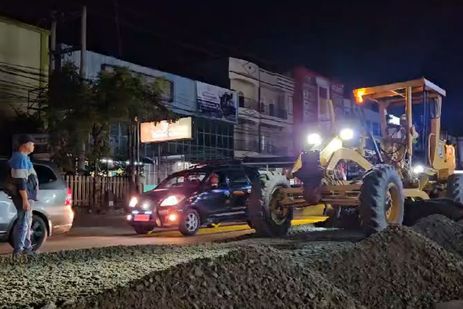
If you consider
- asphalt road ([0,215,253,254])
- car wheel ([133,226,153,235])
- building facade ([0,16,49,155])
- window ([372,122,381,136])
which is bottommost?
asphalt road ([0,215,253,254])

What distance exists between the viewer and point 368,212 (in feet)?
31.7

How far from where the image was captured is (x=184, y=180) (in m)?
14.3

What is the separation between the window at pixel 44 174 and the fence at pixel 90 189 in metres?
10.2

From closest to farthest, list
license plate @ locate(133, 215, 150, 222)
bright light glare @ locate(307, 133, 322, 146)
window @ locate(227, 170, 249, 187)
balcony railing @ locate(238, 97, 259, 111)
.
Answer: bright light glare @ locate(307, 133, 322, 146) → license plate @ locate(133, 215, 150, 222) → window @ locate(227, 170, 249, 187) → balcony railing @ locate(238, 97, 259, 111)

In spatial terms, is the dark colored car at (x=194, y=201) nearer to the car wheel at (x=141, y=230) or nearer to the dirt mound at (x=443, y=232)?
the car wheel at (x=141, y=230)

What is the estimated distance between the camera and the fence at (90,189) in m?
21.1

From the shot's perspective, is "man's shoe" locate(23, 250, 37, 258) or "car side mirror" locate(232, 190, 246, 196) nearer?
"man's shoe" locate(23, 250, 37, 258)

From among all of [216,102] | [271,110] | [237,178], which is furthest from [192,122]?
[271,110]

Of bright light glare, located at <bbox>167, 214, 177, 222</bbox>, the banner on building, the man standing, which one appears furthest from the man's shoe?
the banner on building

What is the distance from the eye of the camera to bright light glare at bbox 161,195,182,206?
13016 millimetres

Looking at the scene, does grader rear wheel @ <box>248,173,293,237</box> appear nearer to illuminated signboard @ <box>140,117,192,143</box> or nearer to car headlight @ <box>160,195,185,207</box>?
car headlight @ <box>160,195,185,207</box>

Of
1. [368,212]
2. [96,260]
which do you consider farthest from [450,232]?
[96,260]

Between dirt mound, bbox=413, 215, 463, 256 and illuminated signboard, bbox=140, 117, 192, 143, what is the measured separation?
17.2m

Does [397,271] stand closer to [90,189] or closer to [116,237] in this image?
[116,237]
